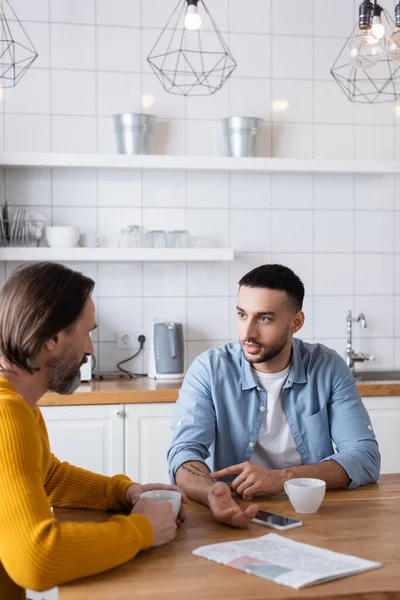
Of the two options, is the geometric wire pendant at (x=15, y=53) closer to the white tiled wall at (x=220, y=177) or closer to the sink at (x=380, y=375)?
the white tiled wall at (x=220, y=177)

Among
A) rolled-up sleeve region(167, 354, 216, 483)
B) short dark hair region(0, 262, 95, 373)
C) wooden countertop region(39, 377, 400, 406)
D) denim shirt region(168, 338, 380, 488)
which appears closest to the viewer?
short dark hair region(0, 262, 95, 373)

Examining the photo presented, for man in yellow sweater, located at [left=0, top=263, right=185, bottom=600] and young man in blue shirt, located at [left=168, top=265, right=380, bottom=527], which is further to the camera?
young man in blue shirt, located at [left=168, top=265, right=380, bottom=527]

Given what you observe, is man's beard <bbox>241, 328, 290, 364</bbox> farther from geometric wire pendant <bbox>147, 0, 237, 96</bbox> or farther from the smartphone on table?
geometric wire pendant <bbox>147, 0, 237, 96</bbox>

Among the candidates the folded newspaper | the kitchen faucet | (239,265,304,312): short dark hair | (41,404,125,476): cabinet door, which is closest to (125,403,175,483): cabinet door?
(41,404,125,476): cabinet door

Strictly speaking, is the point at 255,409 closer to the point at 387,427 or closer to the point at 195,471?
the point at 195,471

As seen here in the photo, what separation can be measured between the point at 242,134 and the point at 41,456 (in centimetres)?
266

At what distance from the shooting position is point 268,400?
2311 mm

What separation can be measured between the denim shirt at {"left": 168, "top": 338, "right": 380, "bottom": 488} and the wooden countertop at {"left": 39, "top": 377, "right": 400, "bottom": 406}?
1073 millimetres

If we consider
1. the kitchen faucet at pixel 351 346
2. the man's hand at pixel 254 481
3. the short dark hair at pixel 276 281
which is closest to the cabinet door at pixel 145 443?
the kitchen faucet at pixel 351 346

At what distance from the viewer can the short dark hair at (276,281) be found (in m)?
2.35

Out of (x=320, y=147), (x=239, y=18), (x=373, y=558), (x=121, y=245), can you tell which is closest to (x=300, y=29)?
(x=239, y=18)

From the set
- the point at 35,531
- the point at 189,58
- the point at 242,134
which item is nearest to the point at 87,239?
the point at 242,134

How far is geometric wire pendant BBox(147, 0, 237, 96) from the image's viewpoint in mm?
3982

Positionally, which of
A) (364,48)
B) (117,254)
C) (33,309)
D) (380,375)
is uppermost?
(364,48)
